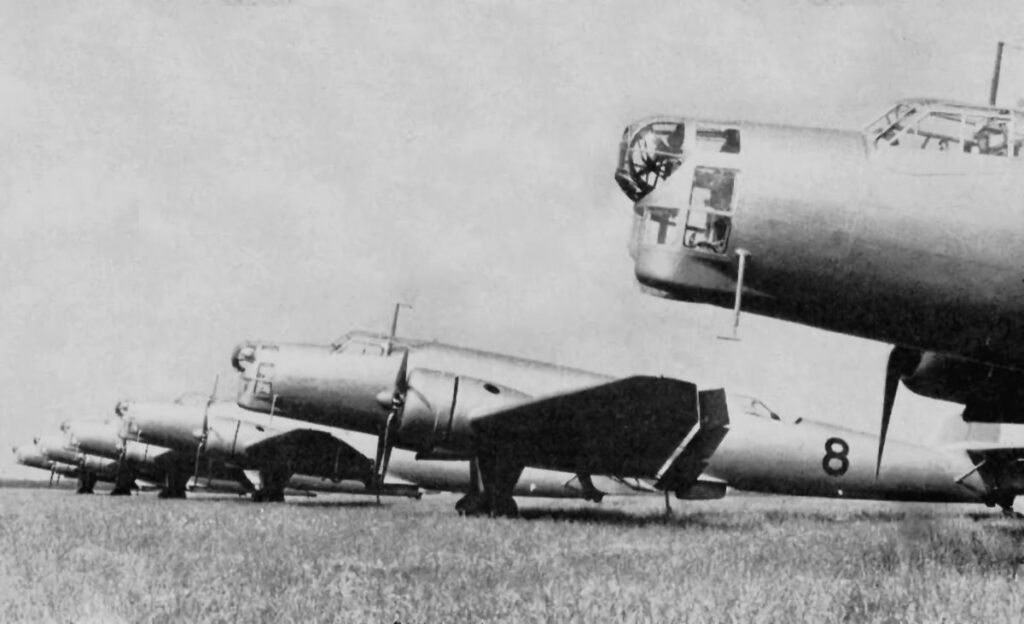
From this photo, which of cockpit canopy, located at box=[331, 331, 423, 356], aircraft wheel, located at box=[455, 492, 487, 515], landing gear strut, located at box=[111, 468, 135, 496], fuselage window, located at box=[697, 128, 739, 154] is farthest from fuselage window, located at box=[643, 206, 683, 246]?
landing gear strut, located at box=[111, 468, 135, 496]

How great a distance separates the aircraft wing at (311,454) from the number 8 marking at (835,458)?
10.5 metres

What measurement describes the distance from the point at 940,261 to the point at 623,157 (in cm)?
193

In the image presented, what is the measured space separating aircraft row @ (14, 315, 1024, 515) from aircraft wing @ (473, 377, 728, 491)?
22 mm

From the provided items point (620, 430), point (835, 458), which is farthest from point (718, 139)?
point (835, 458)

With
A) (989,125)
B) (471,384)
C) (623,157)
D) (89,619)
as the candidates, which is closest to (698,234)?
→ (623,157)

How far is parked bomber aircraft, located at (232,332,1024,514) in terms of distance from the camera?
11.8 metres

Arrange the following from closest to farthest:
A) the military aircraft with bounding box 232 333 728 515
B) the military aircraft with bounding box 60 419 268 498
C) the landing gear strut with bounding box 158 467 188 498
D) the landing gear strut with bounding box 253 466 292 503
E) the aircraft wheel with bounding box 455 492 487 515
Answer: the military aircraft with bounding box 232 333 728 515, the aircraft wheel with bounding box 455 492 487 515, the landing gear strut with bounding box 253 466 292 503, the landing gear strut with bounding box 158 467 188 498, the military aircraft with bounding box 60 419 268 498

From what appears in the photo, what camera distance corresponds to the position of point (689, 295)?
5.10 meters

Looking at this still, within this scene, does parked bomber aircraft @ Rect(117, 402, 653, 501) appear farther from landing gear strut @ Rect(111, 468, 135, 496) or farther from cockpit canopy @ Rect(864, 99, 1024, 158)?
cockpit canopy @ Rect(864, 99, 1024, 158)

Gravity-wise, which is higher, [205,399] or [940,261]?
[940,261]

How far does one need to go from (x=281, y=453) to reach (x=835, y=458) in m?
12.1

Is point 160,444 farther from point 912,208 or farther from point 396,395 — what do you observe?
point 912,208

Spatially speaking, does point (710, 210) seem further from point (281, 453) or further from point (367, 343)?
point (281, 453)

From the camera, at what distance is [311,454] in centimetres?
2008
